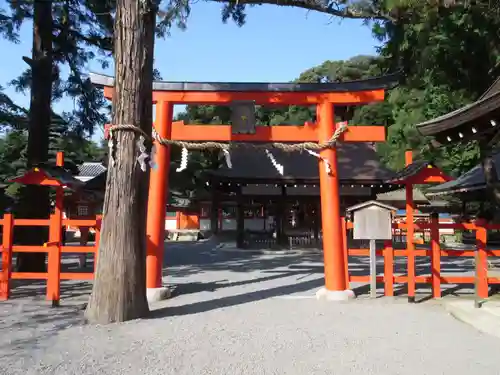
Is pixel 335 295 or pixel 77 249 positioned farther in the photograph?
pixel 77 249

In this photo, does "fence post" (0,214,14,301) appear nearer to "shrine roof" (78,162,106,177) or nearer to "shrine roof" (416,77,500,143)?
"shrine roof" (416,77,500,143)

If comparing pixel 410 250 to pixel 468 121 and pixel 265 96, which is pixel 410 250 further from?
pixel 265 96

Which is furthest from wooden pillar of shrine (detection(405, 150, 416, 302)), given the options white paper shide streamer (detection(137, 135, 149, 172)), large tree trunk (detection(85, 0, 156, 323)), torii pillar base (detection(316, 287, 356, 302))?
white paper shide streamer (detection(137, 135, 149, 172))

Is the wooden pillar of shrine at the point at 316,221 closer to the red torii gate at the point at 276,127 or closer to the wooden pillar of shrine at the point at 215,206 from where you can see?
the wooden pillar of shrine at the point at 215,206

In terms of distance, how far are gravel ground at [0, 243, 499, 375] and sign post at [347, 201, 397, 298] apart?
81cm

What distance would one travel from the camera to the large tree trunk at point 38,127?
1097 centimetres

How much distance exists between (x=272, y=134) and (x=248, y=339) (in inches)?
168

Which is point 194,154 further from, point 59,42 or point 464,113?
point 464,113

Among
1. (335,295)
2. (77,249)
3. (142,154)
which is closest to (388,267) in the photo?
(335,295)

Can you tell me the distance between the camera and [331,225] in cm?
837

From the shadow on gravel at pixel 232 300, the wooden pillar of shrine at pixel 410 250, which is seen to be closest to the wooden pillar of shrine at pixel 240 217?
the shadow on gravel at pixel 232 300

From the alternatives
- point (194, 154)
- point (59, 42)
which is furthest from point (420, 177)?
point (194, 154)

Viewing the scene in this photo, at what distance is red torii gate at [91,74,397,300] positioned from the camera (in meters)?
8.47

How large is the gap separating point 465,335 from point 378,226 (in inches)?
110
